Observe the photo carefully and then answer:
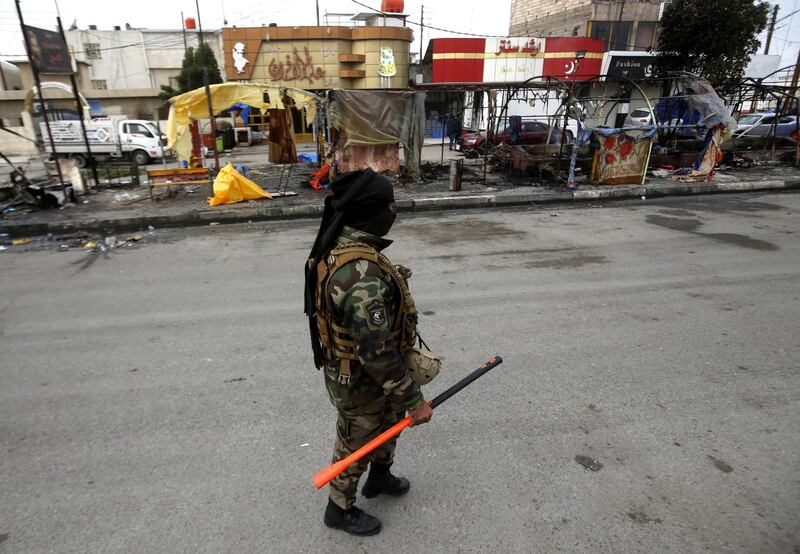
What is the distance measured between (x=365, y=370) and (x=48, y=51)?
12.6m

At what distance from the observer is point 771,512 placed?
2195 millimetres

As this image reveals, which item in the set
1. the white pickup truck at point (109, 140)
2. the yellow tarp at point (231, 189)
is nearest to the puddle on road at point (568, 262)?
the yellow tarp at point (231, 189)

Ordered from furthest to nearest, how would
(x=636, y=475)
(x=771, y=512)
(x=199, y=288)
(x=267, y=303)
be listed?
(x=199, y=288) < (x=267, y=303) < (x=636, y=475) < (x=771, y=512)

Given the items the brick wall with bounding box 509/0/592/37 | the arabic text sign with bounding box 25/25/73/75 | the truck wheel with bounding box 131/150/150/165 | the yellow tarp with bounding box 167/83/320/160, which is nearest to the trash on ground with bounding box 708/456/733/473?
the yellow tarp with bounding box 167/83/320/160

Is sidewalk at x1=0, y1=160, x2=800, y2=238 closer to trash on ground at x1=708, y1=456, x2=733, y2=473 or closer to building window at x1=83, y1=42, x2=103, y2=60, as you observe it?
trash on ground at x1=708, y1=456, x2=733, y2=473

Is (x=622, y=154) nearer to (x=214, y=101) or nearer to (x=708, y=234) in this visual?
(x=708, y=234)

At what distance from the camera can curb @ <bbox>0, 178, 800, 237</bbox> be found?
28.3ft

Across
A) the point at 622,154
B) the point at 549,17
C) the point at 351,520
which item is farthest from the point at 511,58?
the point at 351,520

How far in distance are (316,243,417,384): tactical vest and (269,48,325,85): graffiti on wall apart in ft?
80.0

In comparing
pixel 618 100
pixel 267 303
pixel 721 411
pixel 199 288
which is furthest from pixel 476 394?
pixel 618 100

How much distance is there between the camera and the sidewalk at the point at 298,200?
8867mm

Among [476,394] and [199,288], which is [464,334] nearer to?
[476,394]

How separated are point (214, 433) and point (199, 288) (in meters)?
2.96

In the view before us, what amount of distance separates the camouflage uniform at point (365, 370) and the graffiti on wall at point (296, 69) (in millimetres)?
24371
